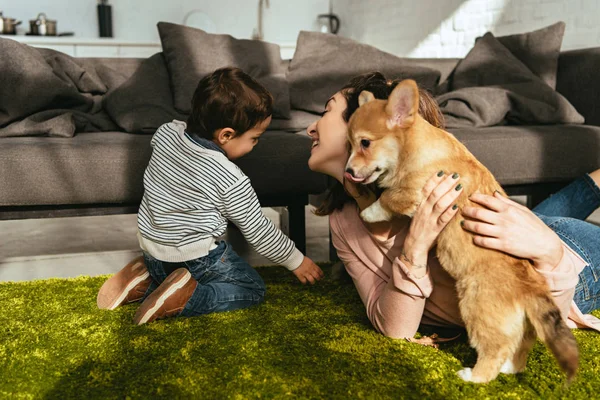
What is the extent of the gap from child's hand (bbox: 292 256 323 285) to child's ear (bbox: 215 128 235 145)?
19.8 inches

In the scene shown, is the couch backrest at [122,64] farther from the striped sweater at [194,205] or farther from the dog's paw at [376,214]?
the dog's paw at [376,214]

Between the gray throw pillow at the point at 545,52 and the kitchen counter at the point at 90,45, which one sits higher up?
the gray throw pillow at the point at 545,52

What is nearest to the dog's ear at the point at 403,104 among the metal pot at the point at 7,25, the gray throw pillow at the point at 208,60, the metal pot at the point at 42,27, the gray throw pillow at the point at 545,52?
the gray throw pillow at the point at 208,60

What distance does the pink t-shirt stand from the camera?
1.54 meters

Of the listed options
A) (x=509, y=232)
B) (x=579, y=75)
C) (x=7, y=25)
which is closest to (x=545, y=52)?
(x=579, y=75)

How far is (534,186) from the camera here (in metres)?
2.96

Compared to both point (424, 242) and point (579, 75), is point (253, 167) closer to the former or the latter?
point (424, 242)

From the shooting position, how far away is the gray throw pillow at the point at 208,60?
3272 mm

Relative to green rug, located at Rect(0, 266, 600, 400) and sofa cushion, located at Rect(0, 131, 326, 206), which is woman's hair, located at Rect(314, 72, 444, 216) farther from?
sofa cushion, located at Rect(0, 131, 326, 206)

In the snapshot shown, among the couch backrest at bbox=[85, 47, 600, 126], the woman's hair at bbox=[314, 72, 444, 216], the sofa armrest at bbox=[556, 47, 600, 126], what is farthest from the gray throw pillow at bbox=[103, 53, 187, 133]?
the sofa armrest at bbox=[556, 47, 600, 126]

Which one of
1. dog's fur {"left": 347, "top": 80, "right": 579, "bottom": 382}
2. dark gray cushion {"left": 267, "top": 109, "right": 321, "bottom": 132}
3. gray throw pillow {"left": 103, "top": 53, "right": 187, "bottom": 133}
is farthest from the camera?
dark gray cushion {"left": 267, "top": 109, "right": 321, "bottom": 132}

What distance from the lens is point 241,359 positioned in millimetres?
1588

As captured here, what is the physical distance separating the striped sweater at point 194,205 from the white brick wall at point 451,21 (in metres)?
3.18

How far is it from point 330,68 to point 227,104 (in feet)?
5.77
